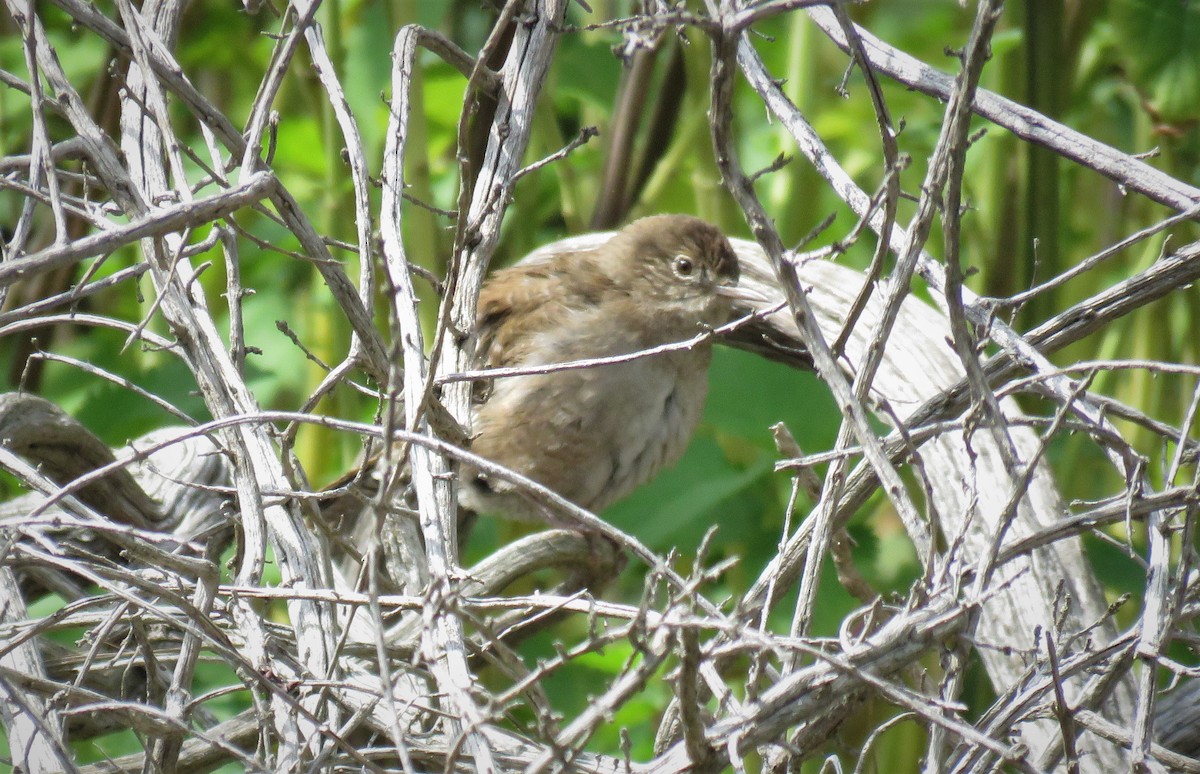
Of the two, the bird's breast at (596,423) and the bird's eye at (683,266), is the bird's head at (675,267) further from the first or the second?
the bird's breast at (596,423)

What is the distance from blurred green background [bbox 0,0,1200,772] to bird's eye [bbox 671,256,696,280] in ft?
1.02

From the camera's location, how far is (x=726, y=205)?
418cm

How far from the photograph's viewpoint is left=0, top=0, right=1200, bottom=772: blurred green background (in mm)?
3402

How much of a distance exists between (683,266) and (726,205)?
44 cm

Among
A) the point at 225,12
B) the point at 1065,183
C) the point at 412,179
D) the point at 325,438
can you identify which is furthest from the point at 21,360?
the point at 1065,183

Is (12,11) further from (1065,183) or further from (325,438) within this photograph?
(1065,183)

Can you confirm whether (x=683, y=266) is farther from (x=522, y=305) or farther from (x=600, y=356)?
(x=522, y=305)

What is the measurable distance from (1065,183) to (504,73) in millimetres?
2686

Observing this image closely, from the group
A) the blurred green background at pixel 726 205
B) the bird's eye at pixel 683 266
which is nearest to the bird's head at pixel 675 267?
the bird's eye at pixel 683 266

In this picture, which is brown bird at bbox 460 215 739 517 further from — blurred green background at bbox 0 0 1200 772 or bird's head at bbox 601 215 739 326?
blurred green background at bbox 0 0 1200 772

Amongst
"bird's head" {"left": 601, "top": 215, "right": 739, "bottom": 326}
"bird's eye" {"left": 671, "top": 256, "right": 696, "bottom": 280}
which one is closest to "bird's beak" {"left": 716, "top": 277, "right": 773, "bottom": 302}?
"bird's head" {"left": 601, "top": 215, "right": 739, "bottom": 326}

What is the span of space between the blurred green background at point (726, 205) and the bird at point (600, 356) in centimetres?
14

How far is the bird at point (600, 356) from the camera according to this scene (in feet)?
11.9

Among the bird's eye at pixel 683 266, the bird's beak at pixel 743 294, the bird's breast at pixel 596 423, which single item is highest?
the bird's eye at pixel 683 266
